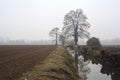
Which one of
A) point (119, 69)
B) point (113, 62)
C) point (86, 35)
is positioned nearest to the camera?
point (119, 69)

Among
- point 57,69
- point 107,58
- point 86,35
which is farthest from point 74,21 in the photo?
point 57,69

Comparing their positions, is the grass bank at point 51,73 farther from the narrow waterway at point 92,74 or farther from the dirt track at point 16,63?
the narrow waterway at point 92,74

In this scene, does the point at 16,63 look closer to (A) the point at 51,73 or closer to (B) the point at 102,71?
(A) the point at 51,73

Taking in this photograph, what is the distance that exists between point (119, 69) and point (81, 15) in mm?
46756

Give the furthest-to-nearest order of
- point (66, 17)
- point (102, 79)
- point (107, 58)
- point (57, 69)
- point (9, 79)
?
1. point (66, 17)
2. point (107, 58)
3. point (102, 79)
4. point (57, 69)
5. point (9, 79)

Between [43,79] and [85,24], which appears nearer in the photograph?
[43,79]

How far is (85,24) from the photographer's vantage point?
6234cm

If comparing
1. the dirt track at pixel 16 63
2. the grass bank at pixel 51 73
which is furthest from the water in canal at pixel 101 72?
the dirt track at pixel 16 63

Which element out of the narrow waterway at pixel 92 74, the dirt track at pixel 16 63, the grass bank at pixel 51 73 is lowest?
the narrow waterway at pixel 92 74

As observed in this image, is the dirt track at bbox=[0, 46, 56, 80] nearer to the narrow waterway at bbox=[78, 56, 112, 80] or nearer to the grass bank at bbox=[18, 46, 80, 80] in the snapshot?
the grass bank at bbox=[18, 46, 80, 80]

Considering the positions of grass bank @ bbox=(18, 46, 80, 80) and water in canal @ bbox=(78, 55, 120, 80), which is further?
water in canal @ bbox=(78, 55, 120, 80)

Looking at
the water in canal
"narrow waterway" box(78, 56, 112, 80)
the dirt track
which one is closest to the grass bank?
the dirt track

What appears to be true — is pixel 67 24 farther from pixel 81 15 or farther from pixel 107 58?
pixel 107 58

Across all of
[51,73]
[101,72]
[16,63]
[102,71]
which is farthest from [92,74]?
[51,73]
